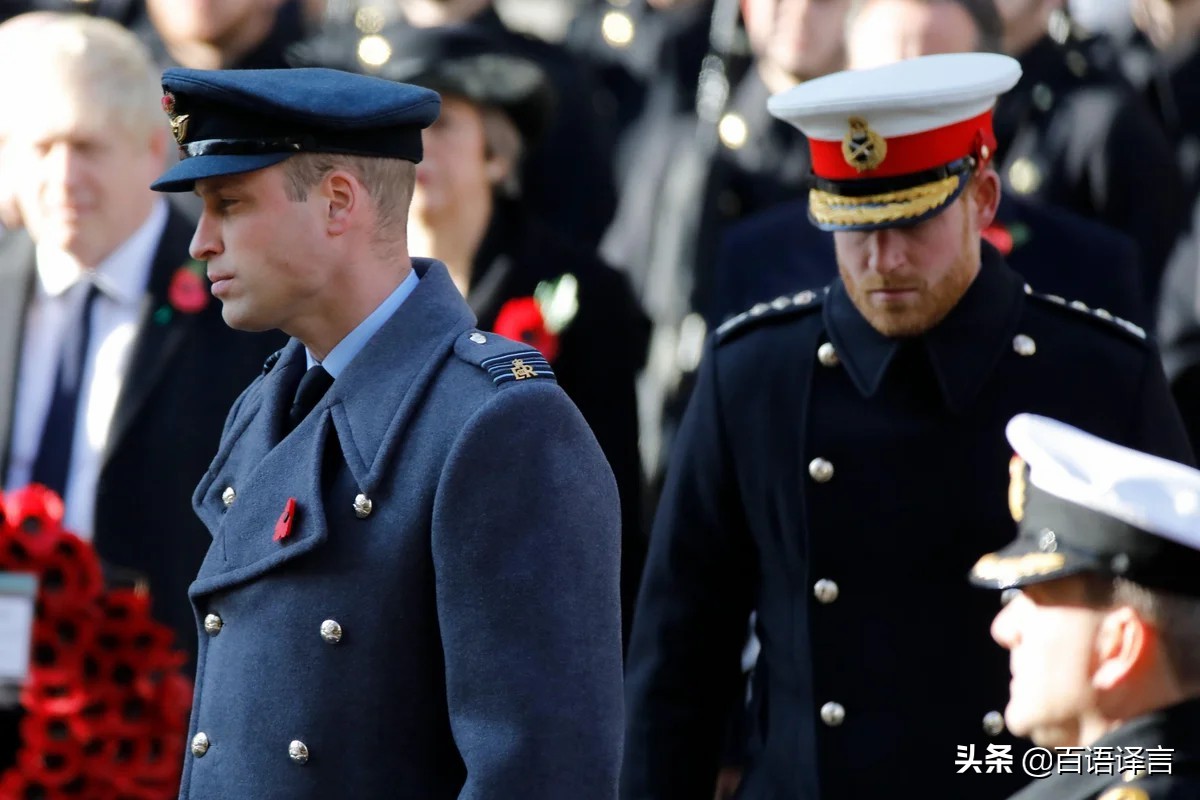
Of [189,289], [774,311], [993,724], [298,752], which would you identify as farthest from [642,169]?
[298,752]

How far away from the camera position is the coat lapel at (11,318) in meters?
6.16

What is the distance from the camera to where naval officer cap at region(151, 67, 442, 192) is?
12.0 feet

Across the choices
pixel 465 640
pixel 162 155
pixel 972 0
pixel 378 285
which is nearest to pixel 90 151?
pixel 162 155

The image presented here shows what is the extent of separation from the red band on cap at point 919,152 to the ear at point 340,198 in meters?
1.32

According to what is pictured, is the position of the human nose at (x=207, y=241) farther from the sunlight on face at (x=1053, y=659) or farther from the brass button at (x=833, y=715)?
the brass button at (x=833, y=715)

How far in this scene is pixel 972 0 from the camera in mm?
6250

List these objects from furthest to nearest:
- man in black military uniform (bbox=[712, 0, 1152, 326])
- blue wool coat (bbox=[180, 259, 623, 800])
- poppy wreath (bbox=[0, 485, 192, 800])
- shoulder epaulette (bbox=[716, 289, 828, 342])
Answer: man in black military uniform (bbox=[712, 0, 1152, 326])
poppy wreath (bbox=[0, 485, 192, 800])
shoulder epaulette (bbox=[716, 289, 828, 342])
blue wool coat (bbox=[180, 259, 623, 800])

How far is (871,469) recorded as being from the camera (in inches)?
185

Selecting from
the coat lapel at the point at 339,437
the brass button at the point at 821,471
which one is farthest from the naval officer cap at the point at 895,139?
the coat lapel at the point at 339,437

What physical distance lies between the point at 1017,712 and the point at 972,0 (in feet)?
10.2

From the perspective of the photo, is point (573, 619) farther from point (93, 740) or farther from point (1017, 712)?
point (93, 740)

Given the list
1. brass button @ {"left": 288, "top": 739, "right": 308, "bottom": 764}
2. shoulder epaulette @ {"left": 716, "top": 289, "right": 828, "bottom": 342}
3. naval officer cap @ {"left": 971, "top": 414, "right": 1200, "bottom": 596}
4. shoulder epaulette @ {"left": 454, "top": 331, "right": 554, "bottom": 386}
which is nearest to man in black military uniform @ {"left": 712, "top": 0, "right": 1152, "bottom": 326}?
shoulder epaulette @ {"left": 716, "top": 289, "right": 828, "bottom": 342}

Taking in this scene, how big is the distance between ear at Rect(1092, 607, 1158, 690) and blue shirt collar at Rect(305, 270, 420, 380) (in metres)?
1.16

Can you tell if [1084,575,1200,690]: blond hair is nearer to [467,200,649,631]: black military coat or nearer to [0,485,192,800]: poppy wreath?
[0,485,192,800]: poppy wreath
